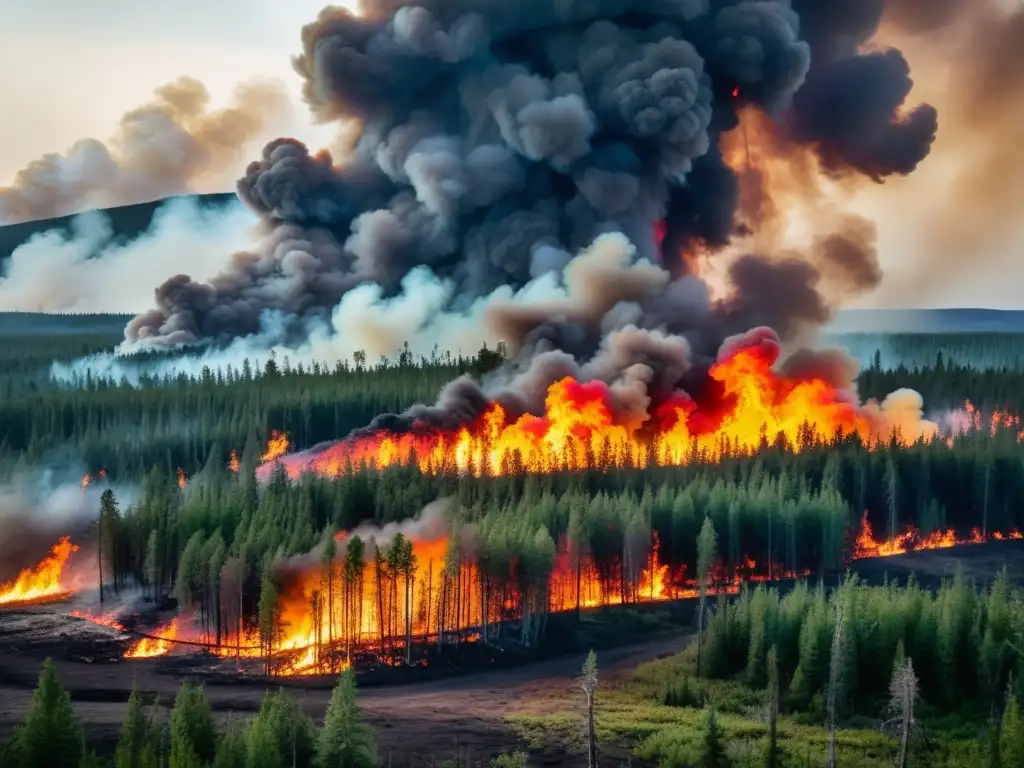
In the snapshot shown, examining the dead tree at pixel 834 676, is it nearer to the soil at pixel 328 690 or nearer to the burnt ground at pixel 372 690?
the burnt ground at pixel 372 690

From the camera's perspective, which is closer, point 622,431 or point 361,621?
point 361,621

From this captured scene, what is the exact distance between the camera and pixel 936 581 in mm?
138875

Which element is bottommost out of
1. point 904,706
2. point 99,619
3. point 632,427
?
point 904,706

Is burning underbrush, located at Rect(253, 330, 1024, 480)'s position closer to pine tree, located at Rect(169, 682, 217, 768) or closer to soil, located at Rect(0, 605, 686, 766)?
soil, located at Rect(0, 605, 686, 766)

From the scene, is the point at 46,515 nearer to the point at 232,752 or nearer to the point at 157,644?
the point at 157,644

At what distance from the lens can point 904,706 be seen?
250ft

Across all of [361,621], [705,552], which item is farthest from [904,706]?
[705,552]

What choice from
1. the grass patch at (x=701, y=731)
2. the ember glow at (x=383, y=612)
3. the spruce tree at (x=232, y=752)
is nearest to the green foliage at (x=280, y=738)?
the spruce tree at (x=232, y=752)

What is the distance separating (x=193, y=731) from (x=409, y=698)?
24.9m

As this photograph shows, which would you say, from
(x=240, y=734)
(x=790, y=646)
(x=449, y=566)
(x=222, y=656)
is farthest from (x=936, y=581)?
(x=240, y=734)

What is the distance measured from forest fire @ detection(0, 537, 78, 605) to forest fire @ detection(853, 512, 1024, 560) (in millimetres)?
95238

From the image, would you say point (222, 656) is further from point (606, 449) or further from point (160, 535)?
point (606, 449)

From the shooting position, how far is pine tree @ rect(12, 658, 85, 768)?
7600cm

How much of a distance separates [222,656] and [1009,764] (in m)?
66.0
